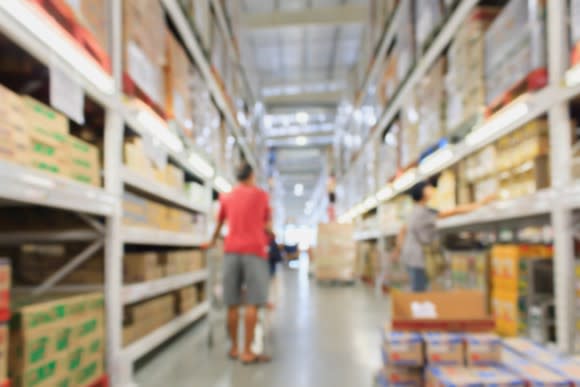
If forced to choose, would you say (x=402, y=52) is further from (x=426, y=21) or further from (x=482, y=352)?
(x=482, y=352)

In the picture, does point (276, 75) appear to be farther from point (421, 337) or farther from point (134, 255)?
point (421, 337)

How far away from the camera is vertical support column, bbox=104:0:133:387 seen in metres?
2.52

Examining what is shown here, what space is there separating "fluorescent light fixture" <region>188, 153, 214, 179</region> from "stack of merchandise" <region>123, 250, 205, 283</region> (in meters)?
0.96

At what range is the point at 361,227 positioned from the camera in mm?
11734

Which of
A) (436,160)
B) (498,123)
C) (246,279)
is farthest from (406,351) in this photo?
(436,160)

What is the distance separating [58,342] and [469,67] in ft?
13.1

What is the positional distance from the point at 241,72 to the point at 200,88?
14.7ft

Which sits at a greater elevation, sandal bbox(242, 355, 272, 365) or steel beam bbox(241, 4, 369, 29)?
steel beam bbox(241, 4, 369, 29)

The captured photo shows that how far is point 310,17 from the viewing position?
9594mm

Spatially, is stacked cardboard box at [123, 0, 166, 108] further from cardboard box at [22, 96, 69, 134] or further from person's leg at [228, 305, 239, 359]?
person's leg at [228, 305, 239, 359]

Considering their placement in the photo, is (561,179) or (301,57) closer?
(561,179)

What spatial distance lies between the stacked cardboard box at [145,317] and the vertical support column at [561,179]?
9.15ft

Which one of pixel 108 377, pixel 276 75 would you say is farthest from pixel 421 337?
pixel 276 75

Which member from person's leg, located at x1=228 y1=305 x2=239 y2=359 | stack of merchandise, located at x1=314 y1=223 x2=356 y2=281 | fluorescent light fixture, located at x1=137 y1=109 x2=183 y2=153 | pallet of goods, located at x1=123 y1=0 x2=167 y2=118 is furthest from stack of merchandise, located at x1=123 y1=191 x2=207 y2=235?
stack of merchandise, located at x1=314 y1=223 x2=356 y2=281
